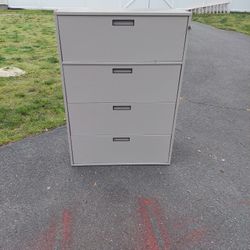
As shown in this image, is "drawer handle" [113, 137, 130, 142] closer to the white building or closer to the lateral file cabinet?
the lateral file cabinet

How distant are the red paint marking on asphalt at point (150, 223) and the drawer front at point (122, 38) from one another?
3.89ft

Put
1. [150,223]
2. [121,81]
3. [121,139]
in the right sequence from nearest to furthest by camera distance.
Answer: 1. [150,223]
2. [121,81]
3. [121,139]

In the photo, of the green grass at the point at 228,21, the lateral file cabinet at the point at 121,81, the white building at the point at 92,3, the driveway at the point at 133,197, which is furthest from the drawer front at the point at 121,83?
the white building at the point at 92,3

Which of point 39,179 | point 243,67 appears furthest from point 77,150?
point 243,67

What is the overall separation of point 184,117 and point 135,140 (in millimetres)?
1440

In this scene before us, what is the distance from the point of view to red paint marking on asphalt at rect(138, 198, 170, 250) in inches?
83.6

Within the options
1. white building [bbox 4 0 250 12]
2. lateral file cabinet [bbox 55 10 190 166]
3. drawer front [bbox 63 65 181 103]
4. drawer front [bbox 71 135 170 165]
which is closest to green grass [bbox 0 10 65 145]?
drawer front [bbox 71 135 170 165]

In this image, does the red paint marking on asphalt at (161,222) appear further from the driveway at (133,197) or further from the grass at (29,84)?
the grass at (29,84)

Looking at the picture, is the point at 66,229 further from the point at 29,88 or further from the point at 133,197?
the point at 29,88

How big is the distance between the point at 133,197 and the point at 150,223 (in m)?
0.33

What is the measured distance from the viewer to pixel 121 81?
243 centimetres

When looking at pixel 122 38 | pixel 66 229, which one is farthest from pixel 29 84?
pixel 66 229

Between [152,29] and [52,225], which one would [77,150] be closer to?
[52,225]

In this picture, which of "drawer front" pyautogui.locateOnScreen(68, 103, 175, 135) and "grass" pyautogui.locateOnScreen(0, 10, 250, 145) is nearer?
"drawer front" pyautogui.locateOnScreen(68, 103, 175, 135)
